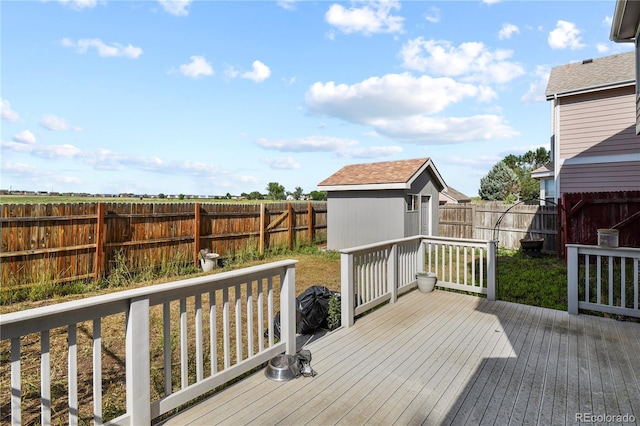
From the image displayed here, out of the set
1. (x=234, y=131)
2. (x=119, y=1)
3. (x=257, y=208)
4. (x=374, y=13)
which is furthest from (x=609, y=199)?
(x=119, y=1)

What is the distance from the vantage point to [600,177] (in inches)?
339

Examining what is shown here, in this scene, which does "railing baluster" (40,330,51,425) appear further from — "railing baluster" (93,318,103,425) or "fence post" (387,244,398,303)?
"fence post" (387,244,398,303)

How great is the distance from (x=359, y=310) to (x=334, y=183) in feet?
26.2

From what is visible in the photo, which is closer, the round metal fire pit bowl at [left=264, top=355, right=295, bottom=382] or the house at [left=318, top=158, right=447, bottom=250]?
the round metal fire pit bowl at [left=264, top=355, right=295, bottom=382]

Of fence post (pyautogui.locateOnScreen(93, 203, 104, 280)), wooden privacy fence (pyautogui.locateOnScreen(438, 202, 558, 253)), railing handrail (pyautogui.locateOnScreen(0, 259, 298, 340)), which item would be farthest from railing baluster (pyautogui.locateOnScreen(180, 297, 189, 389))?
wooden privacy fence (pyautogui.locateOnScreen(438, 202, 558, 253))

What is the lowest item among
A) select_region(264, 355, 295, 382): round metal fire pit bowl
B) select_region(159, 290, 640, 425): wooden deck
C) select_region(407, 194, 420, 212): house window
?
select_region(159, 290, 640, 425): wooden deck

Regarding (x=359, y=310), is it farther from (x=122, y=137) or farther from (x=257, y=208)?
(x=122, y=137)

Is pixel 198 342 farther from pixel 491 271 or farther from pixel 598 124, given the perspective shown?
pixel 598 124

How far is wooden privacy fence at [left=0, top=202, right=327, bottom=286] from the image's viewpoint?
5.85 m

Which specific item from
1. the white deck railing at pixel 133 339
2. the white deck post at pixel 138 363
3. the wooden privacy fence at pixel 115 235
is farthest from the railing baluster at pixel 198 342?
the wooden privacy fence at pixel 115 235

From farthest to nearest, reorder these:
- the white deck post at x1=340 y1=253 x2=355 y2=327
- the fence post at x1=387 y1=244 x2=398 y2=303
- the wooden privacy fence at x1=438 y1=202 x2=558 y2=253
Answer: the wooden privacy fence at x1=438 y1=202 x2=558 y2=253 → the fence post at x1=387 y1=244 x2=398 y2=303 → the white deck post at x1=340 y1=253 x2=355 y2=327

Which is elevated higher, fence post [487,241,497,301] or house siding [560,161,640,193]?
house siding [560,161,640,193]

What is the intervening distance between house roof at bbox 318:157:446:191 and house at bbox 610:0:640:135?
214 inches

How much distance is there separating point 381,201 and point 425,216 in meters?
2.05
